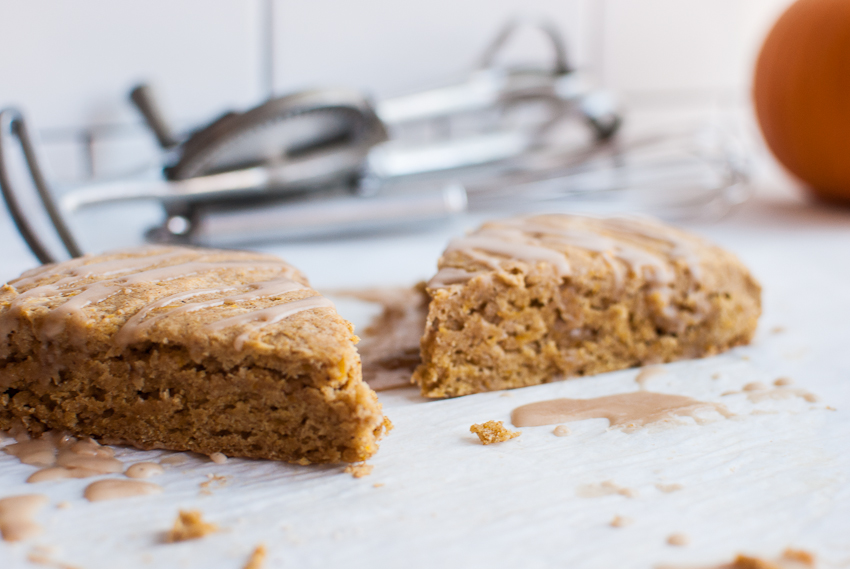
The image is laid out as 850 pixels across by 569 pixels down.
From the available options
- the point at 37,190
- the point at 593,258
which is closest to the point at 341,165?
the point at 37,190

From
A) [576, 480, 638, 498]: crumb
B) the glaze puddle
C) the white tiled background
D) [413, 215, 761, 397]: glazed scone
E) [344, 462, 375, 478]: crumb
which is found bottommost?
[576, 480, 638, 498]: crumb

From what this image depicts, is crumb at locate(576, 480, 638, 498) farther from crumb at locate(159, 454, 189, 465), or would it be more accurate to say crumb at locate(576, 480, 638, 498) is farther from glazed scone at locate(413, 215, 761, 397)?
crumb at locate(159, 454, 189, 465)

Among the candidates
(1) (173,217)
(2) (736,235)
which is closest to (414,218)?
(1) (173,217)

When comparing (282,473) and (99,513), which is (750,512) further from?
(99,513)

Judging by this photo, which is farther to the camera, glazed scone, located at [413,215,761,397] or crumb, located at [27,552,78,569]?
glazed scone, located at [413,215,761,397]

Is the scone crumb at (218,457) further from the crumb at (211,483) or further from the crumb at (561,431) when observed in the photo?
the crumb at (561,431)

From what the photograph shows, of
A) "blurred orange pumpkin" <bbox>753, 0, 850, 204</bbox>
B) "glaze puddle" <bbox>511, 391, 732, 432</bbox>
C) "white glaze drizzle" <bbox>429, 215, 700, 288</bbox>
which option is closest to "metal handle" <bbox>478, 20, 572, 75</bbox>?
"blurred orange pumpkin" <bbox>753, 0, 850, 204</bbox>
